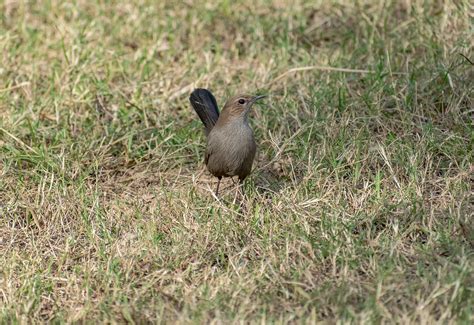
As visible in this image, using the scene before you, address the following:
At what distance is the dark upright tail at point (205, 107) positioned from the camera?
7082 mm

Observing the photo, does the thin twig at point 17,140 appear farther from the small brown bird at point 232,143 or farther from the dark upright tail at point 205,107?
the small brown bird at point 232,143

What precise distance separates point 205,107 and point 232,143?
24.8 inches

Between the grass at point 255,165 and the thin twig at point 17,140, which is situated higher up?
the thin twig at point 17,140

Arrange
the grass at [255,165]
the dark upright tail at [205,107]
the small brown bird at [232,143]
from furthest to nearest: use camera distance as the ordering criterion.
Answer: the dark upright tail at [205,107], the small brown bird at [232,143], the grass at [255,165]

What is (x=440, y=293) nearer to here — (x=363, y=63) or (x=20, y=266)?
(x=20, y=266)

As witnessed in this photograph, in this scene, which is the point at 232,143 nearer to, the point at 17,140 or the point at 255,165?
the point at 255,165

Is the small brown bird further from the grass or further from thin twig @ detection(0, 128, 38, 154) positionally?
thin twig @ detection(0, 128, 38, 154)

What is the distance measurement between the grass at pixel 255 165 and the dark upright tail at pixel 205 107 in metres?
0.32

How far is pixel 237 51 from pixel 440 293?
440 centimetres

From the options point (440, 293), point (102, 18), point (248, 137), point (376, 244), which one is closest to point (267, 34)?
point (102, 18)

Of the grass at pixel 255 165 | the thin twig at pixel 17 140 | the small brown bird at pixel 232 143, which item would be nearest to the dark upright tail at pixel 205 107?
the small brown bird at pixel 232 143

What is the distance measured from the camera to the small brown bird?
21.5 feet

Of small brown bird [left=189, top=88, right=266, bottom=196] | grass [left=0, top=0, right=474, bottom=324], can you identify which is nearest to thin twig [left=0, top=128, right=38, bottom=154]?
grass [left=0, top=0, right=474, bottom=324]

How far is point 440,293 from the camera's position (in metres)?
4.75
